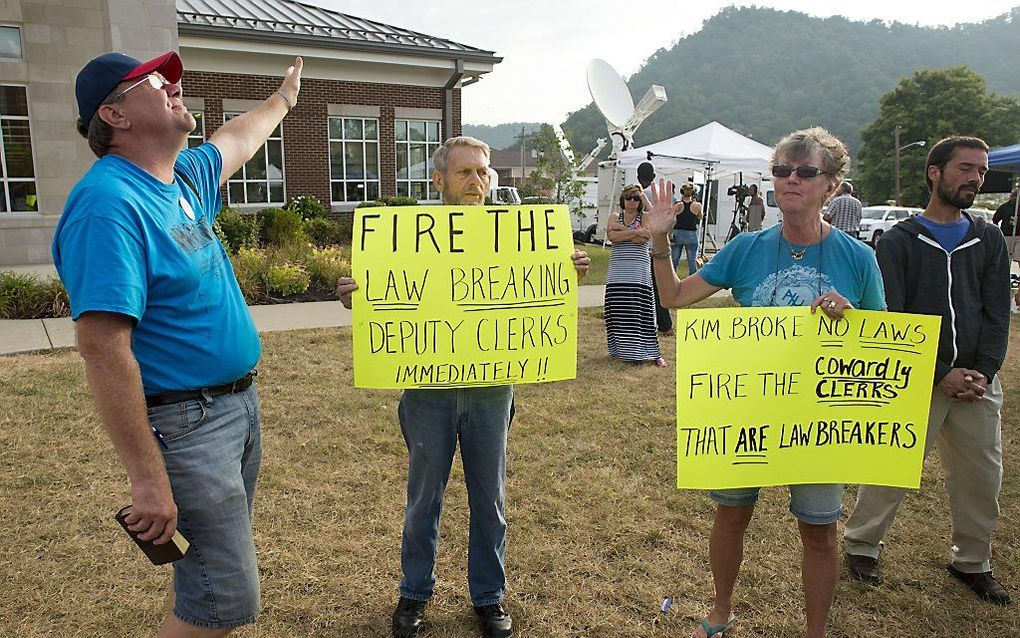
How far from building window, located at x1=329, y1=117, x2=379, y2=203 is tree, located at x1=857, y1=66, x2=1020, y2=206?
50035 mm

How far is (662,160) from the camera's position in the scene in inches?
723

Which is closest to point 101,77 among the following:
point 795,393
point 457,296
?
point 457,296

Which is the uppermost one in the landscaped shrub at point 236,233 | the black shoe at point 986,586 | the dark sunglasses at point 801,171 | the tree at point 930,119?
the tree at point 930,119

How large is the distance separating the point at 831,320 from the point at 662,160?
54.7ft

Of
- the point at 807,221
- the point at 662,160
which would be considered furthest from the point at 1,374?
the point at 662,160

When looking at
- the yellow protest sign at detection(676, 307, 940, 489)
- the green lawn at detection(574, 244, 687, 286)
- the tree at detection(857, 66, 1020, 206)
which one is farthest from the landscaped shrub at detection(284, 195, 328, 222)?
the tree at detection(857, 66, 1020, 206)

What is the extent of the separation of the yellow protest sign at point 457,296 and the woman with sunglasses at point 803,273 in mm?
499

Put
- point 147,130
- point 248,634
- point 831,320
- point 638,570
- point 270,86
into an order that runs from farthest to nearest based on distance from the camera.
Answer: point 270,86 < point 638,570 < point 248,634 < point 831,320 < point 147,130

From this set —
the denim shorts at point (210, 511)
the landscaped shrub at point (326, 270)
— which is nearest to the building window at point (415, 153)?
the landscaped shrub at point (326, 270)

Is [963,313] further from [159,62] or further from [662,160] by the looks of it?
[662,160]

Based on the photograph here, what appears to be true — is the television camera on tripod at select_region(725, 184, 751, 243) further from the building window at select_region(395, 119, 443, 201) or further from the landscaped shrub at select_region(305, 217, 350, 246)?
the landscaped shrub at select_region(305, 217, 350, 246)

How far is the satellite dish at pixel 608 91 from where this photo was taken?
13.2m

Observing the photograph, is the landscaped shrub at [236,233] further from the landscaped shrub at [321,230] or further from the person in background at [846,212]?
the person in background at [846,212]

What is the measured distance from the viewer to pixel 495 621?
2.85m
